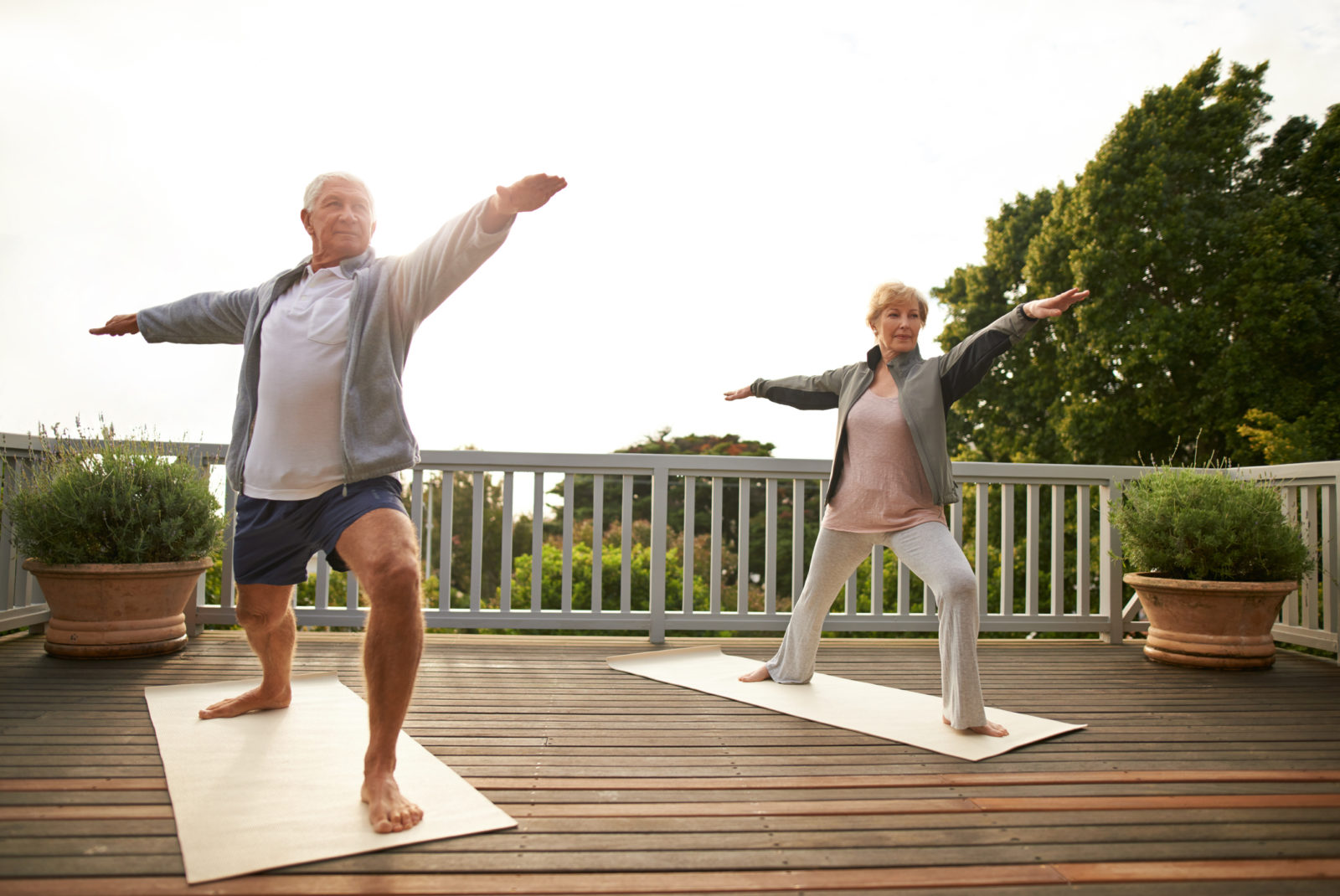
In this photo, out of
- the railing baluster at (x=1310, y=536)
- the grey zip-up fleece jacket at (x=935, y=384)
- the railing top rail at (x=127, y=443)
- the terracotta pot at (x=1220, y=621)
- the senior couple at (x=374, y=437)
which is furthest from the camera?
the railing baluster at (x=1310, y=536)

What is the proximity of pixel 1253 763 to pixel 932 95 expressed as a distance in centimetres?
1336

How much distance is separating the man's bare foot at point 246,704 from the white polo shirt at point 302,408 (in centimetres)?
83

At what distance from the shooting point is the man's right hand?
216 cm

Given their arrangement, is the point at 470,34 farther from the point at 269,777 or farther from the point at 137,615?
the point at 269,777

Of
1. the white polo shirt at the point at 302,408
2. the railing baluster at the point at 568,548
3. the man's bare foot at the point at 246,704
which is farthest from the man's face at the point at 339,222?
the railing baluster at the point at 568,548

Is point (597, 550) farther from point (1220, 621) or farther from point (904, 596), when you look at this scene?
point (1220, 621)

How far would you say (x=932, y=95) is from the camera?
1334 cm

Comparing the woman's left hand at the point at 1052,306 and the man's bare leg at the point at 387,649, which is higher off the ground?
the woman's left hand at the point at 1052,306

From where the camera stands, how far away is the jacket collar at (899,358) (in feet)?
8.51

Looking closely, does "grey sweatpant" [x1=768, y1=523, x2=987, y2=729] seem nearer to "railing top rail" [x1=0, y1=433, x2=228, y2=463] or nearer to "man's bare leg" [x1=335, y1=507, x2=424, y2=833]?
"man's bare leg" [x1=335, y1=507, x2=424, y2=833]

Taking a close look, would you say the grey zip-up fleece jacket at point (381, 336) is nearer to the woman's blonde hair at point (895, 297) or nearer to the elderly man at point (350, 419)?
the elderly man at point (350, 419)

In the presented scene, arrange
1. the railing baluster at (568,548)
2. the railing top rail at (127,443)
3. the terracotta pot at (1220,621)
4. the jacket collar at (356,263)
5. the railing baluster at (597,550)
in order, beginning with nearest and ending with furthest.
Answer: the jacket collar at (356,263) < the terracotta pot at (1220,621) < the railing top rail at (127,443) < the railing baluster at (568,548) < the railing baluster at (597,550)

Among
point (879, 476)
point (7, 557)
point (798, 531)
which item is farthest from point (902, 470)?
point (7, 557)

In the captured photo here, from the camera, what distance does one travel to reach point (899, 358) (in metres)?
2.61
